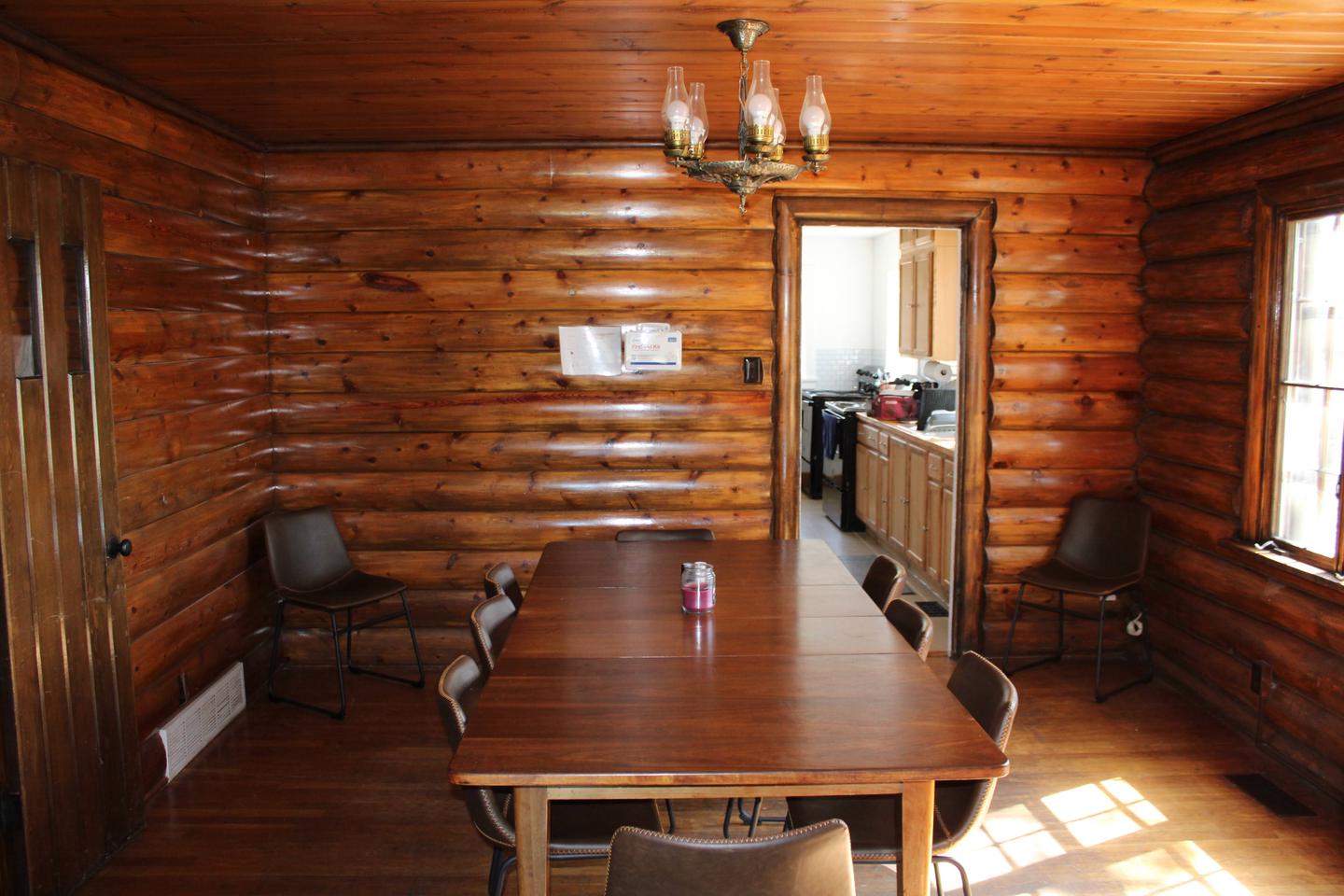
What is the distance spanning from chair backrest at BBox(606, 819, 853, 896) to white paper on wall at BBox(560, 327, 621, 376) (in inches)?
137

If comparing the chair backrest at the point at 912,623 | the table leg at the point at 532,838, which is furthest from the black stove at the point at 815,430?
the table leg at the point at 532,838

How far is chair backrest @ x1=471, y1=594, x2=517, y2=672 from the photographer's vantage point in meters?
3.19

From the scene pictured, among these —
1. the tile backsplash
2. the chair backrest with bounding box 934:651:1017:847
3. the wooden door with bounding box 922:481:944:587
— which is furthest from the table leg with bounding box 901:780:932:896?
the tile backsplash

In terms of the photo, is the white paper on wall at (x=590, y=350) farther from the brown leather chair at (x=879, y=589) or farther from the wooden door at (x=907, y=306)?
the wooden door at (x=907, y=306)

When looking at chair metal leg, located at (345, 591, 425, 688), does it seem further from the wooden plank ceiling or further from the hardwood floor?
the wooden plank ceiling

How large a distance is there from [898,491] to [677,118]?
4806mm

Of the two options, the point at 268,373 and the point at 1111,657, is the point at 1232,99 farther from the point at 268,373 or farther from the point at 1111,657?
the point at 268,373

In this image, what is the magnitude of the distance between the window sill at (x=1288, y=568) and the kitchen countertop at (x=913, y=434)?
1.55 meters

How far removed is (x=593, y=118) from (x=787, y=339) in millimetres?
1504

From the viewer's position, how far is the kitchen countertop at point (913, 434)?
6.20 m

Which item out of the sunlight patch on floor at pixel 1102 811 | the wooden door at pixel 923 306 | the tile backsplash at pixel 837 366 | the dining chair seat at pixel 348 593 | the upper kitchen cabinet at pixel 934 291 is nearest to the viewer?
the sunlight patch on floor at pixel 1102 811

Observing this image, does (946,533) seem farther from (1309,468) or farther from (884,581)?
(884,581)

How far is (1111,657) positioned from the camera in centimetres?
545

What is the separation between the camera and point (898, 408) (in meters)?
7.77
